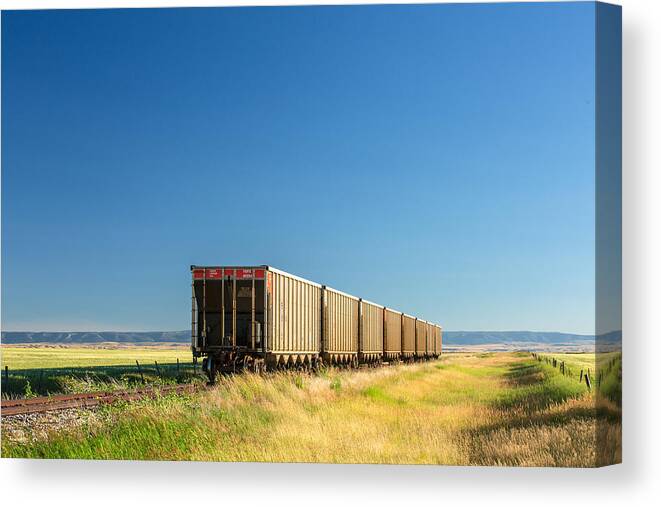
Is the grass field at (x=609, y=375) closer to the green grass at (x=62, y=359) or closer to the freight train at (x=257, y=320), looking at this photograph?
the freight train at (x=257, y=320)

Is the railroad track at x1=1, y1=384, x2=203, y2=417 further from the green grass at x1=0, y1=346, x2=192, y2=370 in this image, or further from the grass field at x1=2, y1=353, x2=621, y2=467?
the green grass at x1=0, y1=346, x2=192, y2=370

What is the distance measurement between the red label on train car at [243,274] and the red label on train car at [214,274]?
0.47m

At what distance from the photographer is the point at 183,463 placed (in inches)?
617

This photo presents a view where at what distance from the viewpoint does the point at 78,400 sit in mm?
21188

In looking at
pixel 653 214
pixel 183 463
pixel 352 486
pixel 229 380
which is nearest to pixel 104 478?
pixel 183 463

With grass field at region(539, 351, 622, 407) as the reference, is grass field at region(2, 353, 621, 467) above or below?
below

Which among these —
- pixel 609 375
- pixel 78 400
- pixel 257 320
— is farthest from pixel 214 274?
pixel 609 375

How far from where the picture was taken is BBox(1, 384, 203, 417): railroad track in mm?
18109

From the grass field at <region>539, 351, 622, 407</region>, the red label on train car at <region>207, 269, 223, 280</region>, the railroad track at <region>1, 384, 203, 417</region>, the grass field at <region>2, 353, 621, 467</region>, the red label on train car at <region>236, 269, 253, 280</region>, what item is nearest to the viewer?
the grass field at <region>539, 351, 622, 407</region>

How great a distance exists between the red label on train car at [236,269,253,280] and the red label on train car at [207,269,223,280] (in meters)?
0.47

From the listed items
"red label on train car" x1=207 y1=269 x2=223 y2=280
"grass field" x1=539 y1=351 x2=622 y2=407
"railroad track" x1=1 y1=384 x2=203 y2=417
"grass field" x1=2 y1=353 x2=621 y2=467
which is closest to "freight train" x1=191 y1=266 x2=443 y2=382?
"red label on train car" x1=207 y1=269 x2=223 y2=280

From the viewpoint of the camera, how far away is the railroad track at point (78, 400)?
18109 millimetres

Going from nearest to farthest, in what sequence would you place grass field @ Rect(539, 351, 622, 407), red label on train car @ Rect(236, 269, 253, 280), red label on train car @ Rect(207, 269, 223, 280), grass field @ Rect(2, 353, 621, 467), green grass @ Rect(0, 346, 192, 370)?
grass field @ Rect(539, 351, 622, 407), grass field @ Rect(2, 353, 621, 467), red label on train car @ Rect(236, 269, 253, 280), red label on train car @ Rect(207, 269, 223, 280), green grass @ Rect(0, 346, 192, 370)

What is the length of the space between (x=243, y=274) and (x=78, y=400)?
17.6 ft
